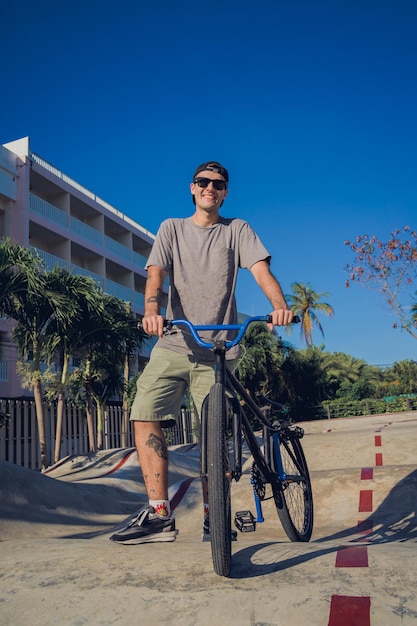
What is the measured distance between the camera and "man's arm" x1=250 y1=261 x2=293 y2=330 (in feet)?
9.41

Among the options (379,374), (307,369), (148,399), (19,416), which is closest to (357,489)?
(148,399)

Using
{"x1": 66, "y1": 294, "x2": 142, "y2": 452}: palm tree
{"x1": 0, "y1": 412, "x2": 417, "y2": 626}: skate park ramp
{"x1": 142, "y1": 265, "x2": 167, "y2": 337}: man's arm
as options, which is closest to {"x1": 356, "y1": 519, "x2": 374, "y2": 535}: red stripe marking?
{"x1": 0, "y1": 412, "x2": 417, "y2": 626}: skate park ramp

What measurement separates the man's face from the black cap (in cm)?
2

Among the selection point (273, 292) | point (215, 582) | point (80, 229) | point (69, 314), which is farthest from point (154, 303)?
point (80, 229)

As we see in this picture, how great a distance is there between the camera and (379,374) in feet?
193

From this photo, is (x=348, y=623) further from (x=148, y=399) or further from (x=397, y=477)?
(x=397, y=477)

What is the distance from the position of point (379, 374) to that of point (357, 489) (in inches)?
2242

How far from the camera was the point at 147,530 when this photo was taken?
2.91 meters

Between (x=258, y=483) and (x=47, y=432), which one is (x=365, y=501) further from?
(x=47, y=432)

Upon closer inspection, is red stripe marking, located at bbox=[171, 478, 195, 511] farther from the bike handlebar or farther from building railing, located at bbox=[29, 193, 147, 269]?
building railing, located at bbox=[29, 193, 147, 269]

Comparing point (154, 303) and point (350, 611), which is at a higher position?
point (154, 303)

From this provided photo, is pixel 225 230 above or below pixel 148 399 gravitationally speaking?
above

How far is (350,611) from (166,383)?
1.57 meters

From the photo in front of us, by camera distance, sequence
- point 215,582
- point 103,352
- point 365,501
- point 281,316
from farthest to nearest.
Answer: 1. point 103,352
2. point 365,501
3. point 281,316
4. point 215,582
